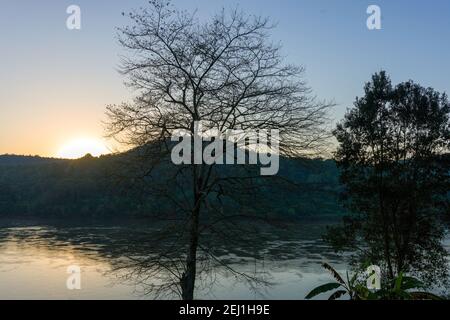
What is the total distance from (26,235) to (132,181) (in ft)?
242

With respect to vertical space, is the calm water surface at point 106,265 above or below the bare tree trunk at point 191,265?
below

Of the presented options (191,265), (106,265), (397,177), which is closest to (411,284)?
(191,265)

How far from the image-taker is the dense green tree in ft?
88.9

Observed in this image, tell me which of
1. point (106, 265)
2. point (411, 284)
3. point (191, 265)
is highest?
point (191, 265)

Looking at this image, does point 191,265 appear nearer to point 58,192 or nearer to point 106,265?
point 106,265

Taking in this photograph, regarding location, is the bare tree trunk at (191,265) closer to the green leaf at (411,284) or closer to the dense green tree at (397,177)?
the green leaf at (411,284)

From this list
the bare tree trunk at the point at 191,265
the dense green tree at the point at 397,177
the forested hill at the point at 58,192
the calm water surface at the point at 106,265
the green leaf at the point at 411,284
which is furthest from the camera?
the forested hill at the point at 58,192

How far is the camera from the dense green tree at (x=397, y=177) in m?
27.1

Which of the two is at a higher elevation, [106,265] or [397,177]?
[397,177]

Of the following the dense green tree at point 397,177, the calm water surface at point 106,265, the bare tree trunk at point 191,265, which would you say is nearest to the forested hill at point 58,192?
the calm water surface at point 106,265

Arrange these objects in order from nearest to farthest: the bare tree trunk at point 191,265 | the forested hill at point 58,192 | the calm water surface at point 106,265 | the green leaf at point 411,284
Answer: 1. the green leaf at point 411,284
2. the bare tree trunk at point 191,265
3. the calm water surface at point 106,265
4. the forested hill at point 58,192

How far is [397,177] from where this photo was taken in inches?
1093

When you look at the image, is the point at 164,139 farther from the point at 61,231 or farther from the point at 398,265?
the point at 61,231
